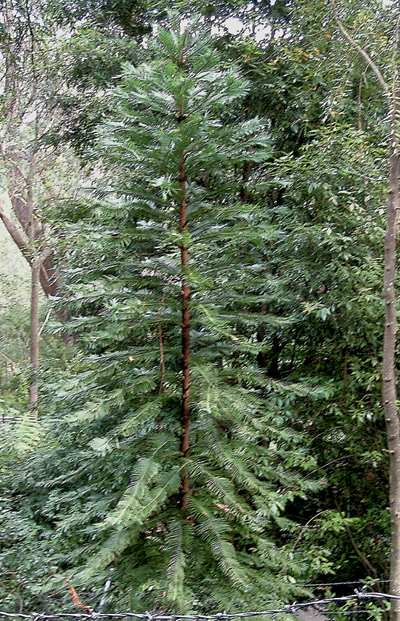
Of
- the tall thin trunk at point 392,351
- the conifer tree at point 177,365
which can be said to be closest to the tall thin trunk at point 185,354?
the conifer tree at point 177,365

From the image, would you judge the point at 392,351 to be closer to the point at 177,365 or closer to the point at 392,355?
the point at 392,355

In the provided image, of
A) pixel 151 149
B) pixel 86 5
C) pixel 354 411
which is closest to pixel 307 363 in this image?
pixel 354 411

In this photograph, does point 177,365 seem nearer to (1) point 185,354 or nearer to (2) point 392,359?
(1) point 185,354

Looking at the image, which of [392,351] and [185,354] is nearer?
[185,354]

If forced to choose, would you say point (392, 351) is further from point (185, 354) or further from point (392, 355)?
point (185, 354)

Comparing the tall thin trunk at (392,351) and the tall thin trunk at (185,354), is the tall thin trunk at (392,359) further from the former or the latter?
Answer: the tall thin trunk at (185,354)

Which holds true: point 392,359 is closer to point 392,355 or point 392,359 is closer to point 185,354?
point 392,355

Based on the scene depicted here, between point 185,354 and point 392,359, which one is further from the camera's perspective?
point 392,359

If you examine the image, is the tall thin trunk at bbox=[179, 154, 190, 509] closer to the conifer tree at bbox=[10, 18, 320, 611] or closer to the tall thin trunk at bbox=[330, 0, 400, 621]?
the conifer tree at bbox=[10, 18, 320, 611]

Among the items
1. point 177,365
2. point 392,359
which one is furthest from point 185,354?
point 392,359

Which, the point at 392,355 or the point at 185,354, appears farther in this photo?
the point at 392,355

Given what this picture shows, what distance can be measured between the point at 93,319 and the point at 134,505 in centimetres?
77

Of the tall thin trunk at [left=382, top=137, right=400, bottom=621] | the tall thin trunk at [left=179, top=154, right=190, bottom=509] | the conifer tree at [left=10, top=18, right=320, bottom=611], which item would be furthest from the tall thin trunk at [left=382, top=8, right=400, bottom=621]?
the tall thin trunk at [left=179, top=154, right=190, bottom=509]

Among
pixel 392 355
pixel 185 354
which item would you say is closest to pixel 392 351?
pixel 392 355
